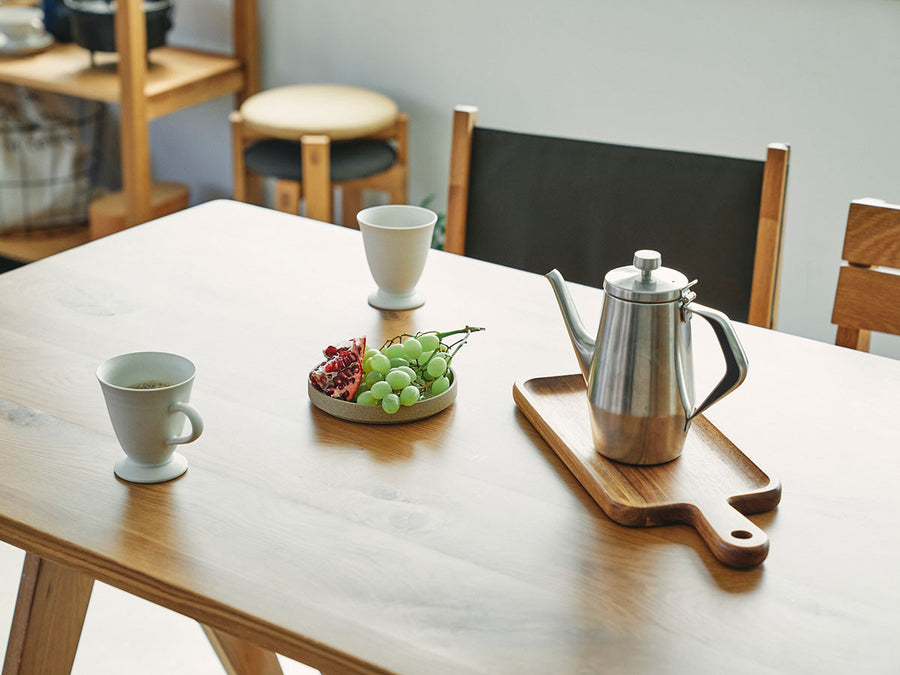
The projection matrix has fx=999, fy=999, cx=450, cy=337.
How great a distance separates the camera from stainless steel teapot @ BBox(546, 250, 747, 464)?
856 millimetres

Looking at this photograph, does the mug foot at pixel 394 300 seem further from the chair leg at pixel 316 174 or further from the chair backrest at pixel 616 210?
the chair leg at pixel 316 174

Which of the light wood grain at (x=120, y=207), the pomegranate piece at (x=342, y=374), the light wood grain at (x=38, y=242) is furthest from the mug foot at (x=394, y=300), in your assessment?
the light wood grain at (x=38, y=242)

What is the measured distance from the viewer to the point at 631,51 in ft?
8.19

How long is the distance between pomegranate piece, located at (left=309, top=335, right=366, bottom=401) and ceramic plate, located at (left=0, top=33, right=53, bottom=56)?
7.51 feet

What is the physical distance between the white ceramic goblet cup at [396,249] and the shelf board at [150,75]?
1.64 meters

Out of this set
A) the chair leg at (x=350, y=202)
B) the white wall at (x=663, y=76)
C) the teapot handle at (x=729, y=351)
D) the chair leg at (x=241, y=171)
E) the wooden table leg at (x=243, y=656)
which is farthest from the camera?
the chair leg at (x=350, y=202)

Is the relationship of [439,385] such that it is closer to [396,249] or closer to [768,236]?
[396,249]

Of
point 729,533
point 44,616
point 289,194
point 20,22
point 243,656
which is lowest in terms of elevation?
point 243,656

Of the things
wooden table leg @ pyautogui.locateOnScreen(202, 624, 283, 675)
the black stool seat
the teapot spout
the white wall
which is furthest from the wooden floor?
the white wall

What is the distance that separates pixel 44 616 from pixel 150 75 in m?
1.97

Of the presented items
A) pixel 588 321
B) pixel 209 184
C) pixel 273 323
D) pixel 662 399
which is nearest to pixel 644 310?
pixel 662 399

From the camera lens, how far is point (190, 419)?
848 millimetres

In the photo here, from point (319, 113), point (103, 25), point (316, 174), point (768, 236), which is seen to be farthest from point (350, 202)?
point (768, 236)

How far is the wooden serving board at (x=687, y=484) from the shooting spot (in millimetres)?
805
